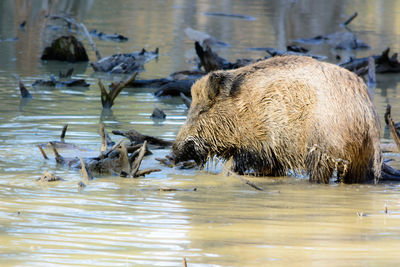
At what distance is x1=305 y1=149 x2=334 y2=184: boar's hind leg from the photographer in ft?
22.1

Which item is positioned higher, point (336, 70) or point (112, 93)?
point (336, 70)

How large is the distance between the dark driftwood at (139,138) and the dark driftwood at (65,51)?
→ 8.68m

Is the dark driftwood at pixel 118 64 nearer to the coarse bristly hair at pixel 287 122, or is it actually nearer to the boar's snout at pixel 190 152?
the coarse bristly hair at pixel 287 122

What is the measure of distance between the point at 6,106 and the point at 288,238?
760 centimetres

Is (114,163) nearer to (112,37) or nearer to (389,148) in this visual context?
(389,148)

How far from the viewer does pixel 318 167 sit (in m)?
6.79

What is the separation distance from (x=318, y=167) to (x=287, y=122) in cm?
57

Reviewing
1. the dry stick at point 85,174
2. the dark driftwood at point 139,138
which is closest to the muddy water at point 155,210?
the dry stick at point 85,174

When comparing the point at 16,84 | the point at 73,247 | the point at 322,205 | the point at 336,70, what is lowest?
the point at 16,84

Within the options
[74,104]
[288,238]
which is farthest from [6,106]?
[288,238]

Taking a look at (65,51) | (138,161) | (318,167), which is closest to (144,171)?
(138,161)

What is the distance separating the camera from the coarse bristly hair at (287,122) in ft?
21.8

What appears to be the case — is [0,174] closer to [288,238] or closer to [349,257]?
[288,238]

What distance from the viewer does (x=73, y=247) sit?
415 centimetres
